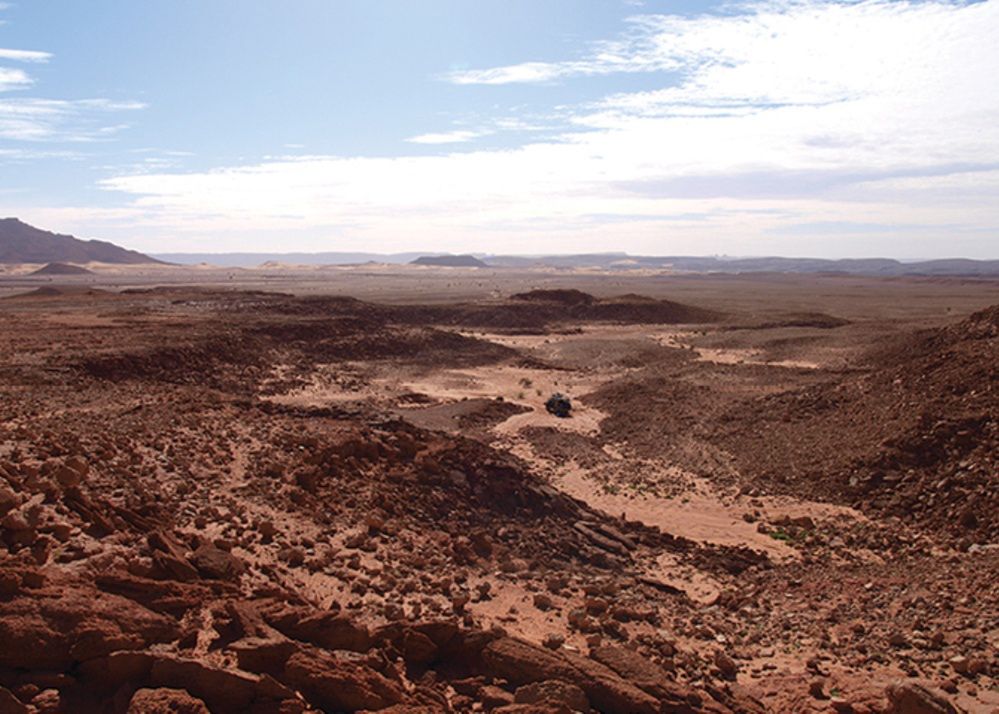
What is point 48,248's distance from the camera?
16850 cm

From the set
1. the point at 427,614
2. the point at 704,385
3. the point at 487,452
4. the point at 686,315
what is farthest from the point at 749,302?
the point at 427,614

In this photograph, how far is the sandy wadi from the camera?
6020mm

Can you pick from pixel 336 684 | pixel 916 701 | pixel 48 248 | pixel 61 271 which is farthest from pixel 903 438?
pixel 48 248

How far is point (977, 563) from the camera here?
1062cm

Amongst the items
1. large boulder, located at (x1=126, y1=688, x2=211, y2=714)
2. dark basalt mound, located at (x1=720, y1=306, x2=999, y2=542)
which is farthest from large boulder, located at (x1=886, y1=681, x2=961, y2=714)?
dark basalt mound, located at (x1=720, y1=306, x2=999, y2=542)

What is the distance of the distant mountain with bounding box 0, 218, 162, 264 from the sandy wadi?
160738 mm

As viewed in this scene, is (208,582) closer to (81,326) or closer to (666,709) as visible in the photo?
(666,709)

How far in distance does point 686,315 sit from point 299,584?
49974 mm

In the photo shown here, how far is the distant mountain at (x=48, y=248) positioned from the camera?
16175cm

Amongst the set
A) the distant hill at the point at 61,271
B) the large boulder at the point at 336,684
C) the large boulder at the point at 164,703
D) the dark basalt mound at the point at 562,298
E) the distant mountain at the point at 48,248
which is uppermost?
the distant mountain at the point at 48,248

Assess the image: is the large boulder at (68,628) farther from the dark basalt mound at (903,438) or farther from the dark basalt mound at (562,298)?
the dark basalt mound at (562,298)

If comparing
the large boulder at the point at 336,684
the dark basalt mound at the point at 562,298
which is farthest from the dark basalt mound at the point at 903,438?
the dark basalt mound at the point at 562,298

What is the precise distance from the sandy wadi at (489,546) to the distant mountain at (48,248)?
527ft

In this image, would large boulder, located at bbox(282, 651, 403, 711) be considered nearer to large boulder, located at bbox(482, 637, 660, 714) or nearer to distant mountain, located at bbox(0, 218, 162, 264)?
large boulder, located at bbox(482, 637, 660, 714)
